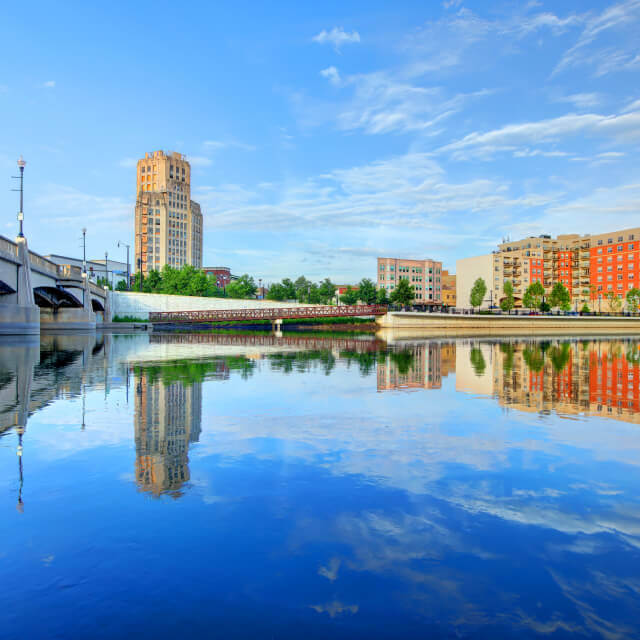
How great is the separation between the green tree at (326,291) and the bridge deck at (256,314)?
33.2 m

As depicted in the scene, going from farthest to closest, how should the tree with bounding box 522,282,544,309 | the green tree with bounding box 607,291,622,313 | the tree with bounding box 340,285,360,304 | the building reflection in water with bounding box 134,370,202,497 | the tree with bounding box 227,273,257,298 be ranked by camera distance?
the green tree with bounding box 607,291,622,313, the tree with bounding box 340,285,360,304, the tree with bounding box 522,282,544,309, the tree with bounding box 227,273,257,298, the building reflection in water with bounding box 134,370,202,497

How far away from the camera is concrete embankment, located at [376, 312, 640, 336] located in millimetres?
90375

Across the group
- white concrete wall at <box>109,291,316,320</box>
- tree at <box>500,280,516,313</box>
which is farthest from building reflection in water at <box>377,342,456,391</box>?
tree at <box>500,280,516,313</box>

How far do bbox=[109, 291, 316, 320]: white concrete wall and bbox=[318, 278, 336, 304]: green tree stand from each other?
77.2 ft

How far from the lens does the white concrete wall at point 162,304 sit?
96.2 meters

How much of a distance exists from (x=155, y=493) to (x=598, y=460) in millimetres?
6132

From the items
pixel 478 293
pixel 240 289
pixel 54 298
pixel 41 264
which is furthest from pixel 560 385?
pixel 478 293

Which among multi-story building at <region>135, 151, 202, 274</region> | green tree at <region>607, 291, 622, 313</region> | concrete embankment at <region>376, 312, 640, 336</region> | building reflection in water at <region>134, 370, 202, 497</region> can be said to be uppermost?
multi-story building at <region>135, 151, 202, 274</region>

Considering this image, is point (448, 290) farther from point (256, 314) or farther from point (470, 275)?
point (256, 314)

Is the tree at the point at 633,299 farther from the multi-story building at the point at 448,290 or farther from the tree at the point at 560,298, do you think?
the multi-story building at the point at 448,290

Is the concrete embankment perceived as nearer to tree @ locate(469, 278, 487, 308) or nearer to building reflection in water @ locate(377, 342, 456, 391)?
tree @ locate(469, 278, 487, 308)

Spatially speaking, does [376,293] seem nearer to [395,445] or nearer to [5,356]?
[5,356]

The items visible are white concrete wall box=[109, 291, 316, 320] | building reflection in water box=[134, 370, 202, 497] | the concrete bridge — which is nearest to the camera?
building reflection in water box=[134, 370, 202, 497]

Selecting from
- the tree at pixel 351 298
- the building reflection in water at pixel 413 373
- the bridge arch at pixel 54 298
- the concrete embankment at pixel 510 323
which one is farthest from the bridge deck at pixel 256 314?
the building reflection in water at pixel 413 373
